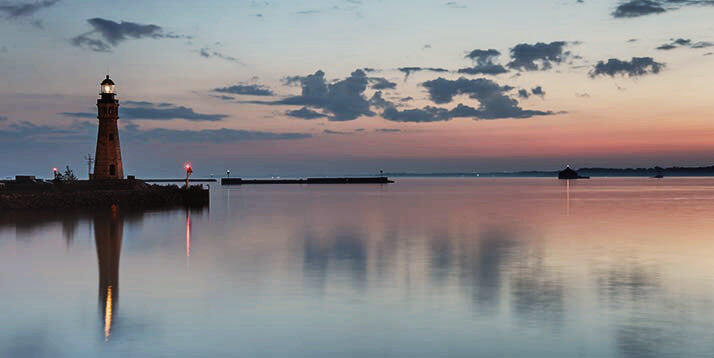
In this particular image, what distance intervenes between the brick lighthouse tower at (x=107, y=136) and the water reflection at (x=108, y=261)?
13.3 metres

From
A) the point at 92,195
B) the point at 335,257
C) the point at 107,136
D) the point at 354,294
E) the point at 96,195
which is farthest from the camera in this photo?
the point at 107,136

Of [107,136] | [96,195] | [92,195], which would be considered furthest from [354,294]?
[107,136]

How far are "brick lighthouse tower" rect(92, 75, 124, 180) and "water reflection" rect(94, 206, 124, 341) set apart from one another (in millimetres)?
13255

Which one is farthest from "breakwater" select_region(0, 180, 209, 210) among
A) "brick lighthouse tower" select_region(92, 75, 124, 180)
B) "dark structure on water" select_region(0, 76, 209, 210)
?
"brick lighthouse tower" select_region(92, 75, 124, 180)

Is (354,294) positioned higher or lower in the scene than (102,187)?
lower

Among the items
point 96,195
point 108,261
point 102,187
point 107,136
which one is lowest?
point 108,261

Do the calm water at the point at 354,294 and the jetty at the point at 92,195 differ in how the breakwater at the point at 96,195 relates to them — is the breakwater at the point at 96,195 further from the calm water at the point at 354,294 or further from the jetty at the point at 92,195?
the calm water at the point at 354,294

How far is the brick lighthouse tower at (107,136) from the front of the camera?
62.2m

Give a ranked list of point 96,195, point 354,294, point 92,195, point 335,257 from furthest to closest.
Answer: point 96,195
point 92,195
point 335,257
point 354,294

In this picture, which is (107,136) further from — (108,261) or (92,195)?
(108,261)

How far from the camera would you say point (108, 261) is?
26156mm

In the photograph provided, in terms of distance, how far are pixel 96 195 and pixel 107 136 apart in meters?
6.19

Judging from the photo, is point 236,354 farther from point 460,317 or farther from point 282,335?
point 460,317

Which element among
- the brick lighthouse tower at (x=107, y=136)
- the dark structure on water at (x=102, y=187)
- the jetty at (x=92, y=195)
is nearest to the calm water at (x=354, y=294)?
the jetty at (x=92, y=195)
